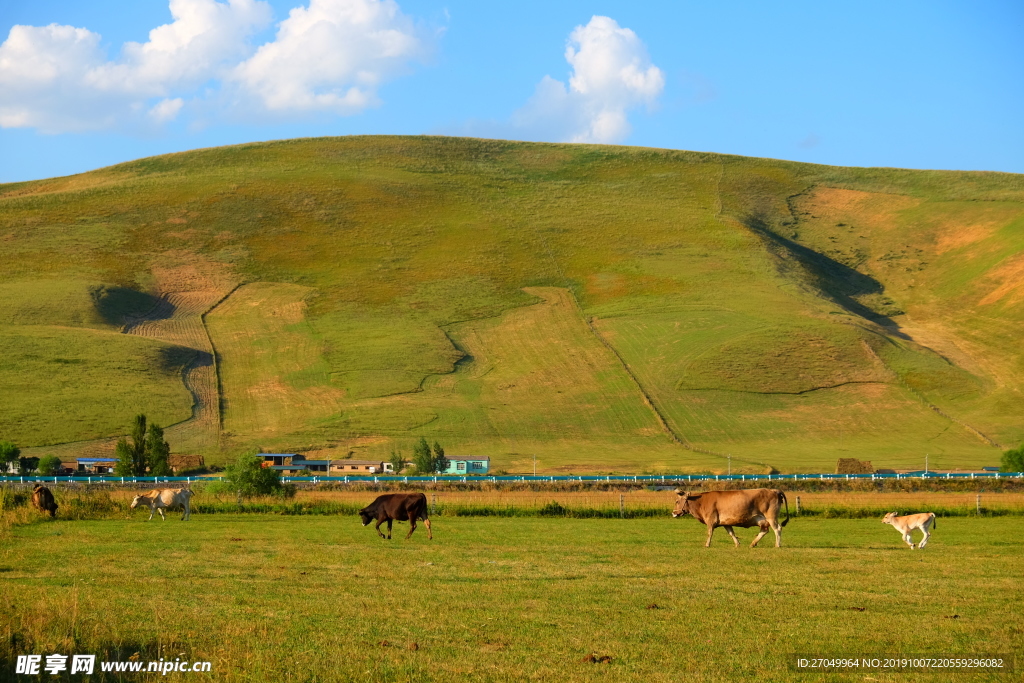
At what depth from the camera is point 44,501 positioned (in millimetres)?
32906

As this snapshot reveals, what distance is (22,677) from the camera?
1086 centimetres

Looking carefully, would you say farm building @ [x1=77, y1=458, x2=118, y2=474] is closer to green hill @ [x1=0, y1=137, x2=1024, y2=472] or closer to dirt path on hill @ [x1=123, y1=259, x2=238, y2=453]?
green hill @ [x1=0, y1=137, x2=1024, y2=472]

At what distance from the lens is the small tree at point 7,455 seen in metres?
72.6

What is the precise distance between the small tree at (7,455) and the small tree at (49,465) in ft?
6.41

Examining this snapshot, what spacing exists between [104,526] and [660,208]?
144 metres

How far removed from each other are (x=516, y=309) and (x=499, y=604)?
111 meters

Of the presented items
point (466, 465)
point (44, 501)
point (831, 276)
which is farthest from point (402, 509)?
point (831, 276)

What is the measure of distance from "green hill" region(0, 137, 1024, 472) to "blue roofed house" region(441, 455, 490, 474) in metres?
3.76

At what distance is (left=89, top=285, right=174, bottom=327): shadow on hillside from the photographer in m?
116

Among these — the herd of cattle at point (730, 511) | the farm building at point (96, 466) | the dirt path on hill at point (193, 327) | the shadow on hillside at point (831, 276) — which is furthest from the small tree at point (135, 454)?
the shadow on hillside at point (831, 276)

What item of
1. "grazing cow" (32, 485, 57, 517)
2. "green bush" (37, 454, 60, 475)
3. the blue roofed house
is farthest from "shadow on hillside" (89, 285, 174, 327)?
"grazing cow" (32, 485, 57, 517)

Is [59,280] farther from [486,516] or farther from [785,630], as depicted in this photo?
[785,630]

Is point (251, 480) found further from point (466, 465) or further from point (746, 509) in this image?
point (466, 465)

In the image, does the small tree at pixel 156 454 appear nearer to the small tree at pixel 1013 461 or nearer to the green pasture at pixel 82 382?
the green pasture at pixel 82 382
